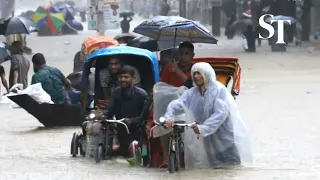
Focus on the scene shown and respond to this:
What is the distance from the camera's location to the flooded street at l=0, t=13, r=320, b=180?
9.91 m

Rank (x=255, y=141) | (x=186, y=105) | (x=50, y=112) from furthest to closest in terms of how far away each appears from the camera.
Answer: (x=50, y=112) < (x=255, y=141) < (x=186, y=105)

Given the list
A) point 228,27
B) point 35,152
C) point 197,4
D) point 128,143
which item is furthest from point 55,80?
point 197,4

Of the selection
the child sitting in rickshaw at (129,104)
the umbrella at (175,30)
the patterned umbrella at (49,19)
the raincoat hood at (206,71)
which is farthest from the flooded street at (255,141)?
the patterned umbrella at (49,19)

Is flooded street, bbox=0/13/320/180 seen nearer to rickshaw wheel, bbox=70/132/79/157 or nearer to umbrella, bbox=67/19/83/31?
rickshaw wheel, bbox=70/132/79/157

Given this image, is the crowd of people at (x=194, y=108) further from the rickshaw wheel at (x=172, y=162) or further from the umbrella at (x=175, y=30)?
the umbrella at (x=175, y=30)

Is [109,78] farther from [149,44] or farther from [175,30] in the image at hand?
[149,44]

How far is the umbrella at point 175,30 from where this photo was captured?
12.1 meters

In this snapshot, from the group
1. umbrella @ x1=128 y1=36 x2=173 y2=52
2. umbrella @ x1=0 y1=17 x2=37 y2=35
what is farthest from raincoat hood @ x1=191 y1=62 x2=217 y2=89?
umbrella @ x1=0 y1=17 x2=37 y2=35

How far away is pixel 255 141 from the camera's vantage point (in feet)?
41.7

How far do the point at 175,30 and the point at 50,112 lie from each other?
2289mm

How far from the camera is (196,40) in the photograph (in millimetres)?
13023

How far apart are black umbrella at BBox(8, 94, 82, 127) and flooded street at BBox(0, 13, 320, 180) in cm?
13

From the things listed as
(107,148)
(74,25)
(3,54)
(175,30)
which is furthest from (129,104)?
(74,25)

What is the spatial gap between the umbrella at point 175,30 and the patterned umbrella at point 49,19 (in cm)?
3247
